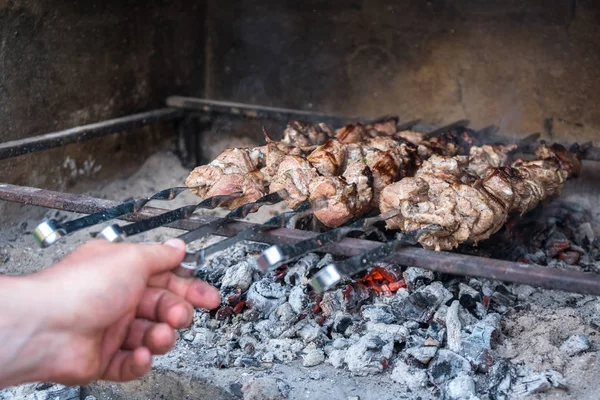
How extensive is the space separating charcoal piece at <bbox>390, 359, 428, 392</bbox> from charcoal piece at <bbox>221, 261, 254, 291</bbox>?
1.00 metres

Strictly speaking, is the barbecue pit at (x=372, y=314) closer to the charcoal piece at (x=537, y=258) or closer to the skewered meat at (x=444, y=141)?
the charcoal piece at (x=537, y=258)

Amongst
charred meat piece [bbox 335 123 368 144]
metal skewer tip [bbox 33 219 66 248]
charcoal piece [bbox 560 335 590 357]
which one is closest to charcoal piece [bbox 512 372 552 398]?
charcoal piece [bbox 560 335 590 357]

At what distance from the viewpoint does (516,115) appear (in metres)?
5.09

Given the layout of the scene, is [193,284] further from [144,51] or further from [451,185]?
[144,51]

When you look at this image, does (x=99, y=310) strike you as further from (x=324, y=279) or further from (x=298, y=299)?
(x=298, y=299)

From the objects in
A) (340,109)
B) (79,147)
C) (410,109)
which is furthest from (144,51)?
(410,109)

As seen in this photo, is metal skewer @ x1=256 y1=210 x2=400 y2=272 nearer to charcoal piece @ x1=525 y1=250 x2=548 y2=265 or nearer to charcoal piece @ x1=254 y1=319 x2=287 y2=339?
charcoal piece @ x1=254 y1=319 x2=287 y2=339

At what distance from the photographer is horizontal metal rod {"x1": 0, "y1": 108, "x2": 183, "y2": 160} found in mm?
4027

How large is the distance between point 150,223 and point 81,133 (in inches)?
91.5

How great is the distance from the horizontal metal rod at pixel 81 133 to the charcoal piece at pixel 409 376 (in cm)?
254

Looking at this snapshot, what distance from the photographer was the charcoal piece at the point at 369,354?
2.88m

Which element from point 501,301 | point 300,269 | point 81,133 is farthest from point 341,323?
point 81,133

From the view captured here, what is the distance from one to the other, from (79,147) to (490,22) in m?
3.17

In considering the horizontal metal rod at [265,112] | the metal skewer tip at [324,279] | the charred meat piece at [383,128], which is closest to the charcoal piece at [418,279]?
the charred meat piece at [383,128]
